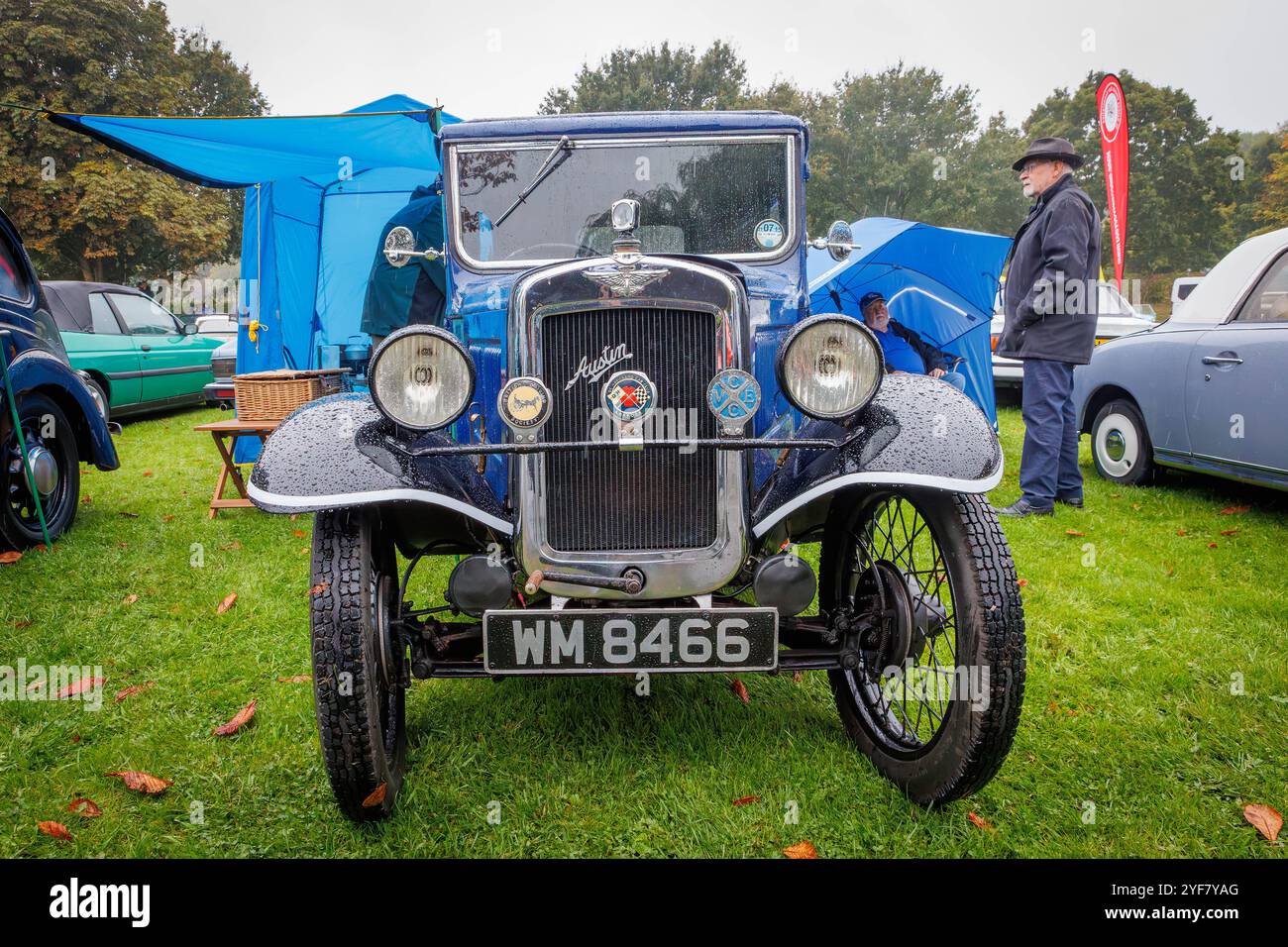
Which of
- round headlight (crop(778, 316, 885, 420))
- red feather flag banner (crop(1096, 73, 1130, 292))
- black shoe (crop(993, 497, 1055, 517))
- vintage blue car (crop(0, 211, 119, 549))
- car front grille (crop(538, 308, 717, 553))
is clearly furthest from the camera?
red feather flag banner (crop(1096, 73, 1130, 292))

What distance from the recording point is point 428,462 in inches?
90.1

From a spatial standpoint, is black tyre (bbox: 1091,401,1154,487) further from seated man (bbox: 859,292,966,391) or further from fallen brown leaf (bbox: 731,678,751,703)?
fallen brown leaf (bbox: 731,678,751,703)

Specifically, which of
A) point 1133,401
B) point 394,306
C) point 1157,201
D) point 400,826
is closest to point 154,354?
point 394,306

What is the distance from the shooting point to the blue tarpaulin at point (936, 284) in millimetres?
7523

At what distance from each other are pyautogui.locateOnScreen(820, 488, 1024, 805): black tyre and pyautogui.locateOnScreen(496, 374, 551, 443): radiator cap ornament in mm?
1046

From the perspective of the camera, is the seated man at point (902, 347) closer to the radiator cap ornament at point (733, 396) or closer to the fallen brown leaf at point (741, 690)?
the fallen brown leaf at point (741, 690)

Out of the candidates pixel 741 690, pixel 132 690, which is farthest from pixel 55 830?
pixel 741 690

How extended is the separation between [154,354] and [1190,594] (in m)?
10.5

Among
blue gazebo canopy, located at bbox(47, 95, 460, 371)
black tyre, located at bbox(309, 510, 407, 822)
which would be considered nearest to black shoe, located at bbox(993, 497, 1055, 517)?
black tyre, located at bbox(309, 510, 407, 822)

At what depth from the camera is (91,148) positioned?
21125mm

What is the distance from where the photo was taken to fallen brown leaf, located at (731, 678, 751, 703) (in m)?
2.98

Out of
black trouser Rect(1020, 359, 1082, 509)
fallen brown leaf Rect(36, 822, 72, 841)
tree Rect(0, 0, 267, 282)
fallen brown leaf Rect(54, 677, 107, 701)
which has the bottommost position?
fallen brown leaf Rect(36, 822, 72, 841)

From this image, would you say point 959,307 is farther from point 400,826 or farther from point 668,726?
point 400,826

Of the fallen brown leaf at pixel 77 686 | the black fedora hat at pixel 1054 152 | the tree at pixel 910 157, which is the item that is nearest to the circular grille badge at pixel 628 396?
the fallen brown leaf at pixel 77 686
